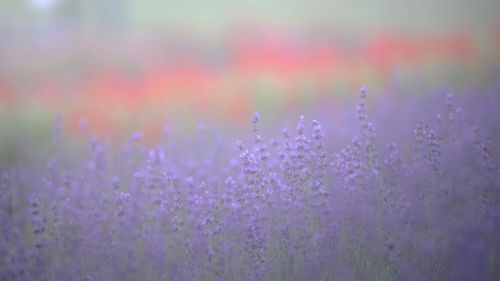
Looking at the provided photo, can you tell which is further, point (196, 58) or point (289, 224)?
point (196, 58)

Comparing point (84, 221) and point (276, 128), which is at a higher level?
point (276, 128)

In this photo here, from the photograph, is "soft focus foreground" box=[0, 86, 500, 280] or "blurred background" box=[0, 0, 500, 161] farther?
"blurred background" box=[0, 0, 500, 161]

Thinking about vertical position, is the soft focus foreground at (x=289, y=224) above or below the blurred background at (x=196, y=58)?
below

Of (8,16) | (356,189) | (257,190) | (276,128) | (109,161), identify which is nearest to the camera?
(257,190)

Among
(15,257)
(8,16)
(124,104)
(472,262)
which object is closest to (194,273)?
(15,257)

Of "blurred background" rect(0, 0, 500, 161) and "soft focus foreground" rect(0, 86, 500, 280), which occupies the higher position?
"blurred background" rect(0, 0, 500, 161)

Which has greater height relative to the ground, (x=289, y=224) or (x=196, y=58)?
(x=196, y=58)

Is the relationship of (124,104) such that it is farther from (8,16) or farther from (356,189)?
(356,189)

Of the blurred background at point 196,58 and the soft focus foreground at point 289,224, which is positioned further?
the blurred background at point 196,58
